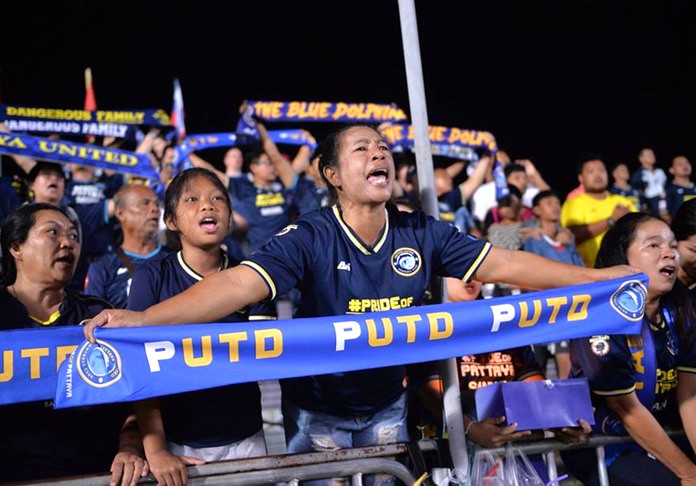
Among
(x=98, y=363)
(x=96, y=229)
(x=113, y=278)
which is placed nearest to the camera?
(x=98, y=363)

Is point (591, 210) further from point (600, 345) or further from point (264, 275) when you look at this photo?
point (264, 275)

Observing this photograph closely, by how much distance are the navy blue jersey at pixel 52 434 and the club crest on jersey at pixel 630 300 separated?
2079 millimetres

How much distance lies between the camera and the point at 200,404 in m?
3.39

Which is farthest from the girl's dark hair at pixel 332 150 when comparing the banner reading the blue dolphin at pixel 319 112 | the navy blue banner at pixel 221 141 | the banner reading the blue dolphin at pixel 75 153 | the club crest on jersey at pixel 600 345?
the navy blue banner at pixel 221 141

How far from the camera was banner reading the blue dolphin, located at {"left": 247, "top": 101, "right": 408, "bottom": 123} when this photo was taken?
888 centimetres

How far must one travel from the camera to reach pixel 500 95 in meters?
17.2

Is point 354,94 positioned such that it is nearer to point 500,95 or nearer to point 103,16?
point 500,95

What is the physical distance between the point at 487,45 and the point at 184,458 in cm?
1545

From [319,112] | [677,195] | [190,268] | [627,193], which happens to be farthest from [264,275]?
[627,193]

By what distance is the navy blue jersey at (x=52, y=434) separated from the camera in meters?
3.15

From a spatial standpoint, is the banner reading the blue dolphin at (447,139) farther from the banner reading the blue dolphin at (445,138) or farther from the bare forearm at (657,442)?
the bare forearm at (657,442)

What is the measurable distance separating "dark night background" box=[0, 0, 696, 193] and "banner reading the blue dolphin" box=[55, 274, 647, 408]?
12.9m

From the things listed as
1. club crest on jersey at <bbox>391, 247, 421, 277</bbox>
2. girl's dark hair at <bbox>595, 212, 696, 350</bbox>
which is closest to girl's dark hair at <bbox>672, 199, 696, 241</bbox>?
girl's dark hair at <bbox>595, 212, 696, 350</bbox>

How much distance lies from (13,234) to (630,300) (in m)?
2.65
